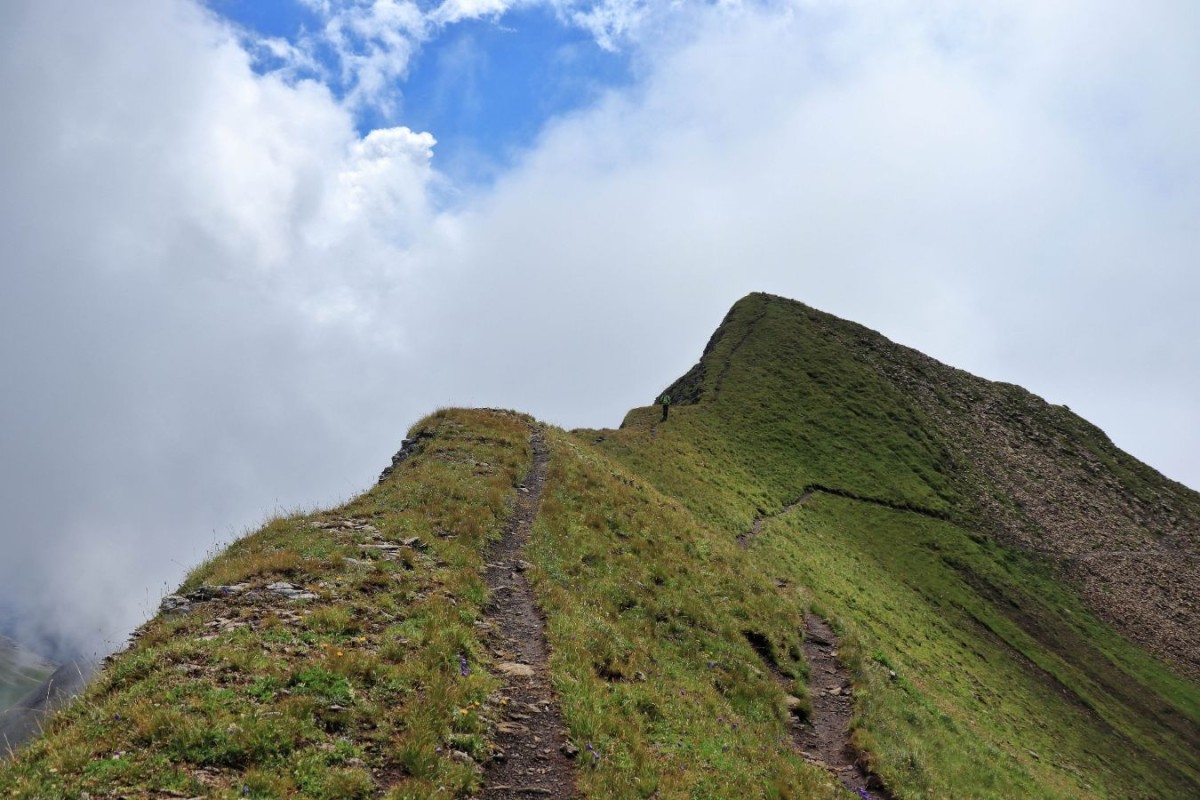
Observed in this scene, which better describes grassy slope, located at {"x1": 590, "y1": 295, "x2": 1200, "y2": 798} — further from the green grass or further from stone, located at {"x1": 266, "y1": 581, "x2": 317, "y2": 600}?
stone, located at {"x1": 266, "y1": 581, "x2": 317, "y2": 600}

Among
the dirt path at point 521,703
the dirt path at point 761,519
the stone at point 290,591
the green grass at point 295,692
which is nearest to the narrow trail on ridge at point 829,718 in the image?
the dirt path at point 521,703

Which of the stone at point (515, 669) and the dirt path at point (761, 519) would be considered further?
the dirt path at point (761, 519)

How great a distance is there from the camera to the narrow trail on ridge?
16453 millimetres

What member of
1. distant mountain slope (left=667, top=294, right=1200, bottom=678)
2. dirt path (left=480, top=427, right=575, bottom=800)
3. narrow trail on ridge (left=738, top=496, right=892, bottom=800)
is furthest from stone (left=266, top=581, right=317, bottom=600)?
distant mountain slope (left=667, top=294, right=1200, bottom=678)

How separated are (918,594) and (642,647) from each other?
37480 mm

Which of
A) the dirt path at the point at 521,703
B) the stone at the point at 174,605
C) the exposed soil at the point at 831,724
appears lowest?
the exposed soil at the point at 831,724

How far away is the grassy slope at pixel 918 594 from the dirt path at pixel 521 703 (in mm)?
10566

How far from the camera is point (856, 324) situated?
3967 inches

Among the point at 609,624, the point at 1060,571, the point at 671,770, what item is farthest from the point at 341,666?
the point at 1060,571

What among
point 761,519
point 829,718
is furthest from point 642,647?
point 761,519

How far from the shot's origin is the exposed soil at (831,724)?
16438 mm

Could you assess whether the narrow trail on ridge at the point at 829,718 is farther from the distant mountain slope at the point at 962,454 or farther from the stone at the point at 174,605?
the distant mountain slope at the point at 962,454

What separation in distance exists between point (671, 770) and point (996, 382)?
357 feet

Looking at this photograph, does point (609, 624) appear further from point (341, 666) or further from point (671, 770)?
point (341, 666)
